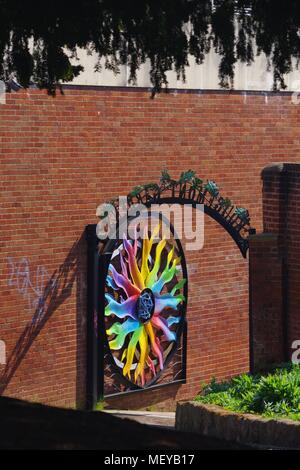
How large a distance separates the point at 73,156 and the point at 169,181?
197 centimetres

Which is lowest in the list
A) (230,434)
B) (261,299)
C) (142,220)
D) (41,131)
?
(230,434)

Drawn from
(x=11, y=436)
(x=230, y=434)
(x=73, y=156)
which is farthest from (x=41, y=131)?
(x=11, y=436)

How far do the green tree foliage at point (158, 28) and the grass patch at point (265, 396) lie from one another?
13.4 ft

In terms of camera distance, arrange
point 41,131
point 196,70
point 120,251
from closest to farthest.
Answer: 1. point 41,131
2. point 120,251
3. point 196,70

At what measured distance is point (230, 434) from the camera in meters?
12.2

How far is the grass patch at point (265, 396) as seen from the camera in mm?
12445

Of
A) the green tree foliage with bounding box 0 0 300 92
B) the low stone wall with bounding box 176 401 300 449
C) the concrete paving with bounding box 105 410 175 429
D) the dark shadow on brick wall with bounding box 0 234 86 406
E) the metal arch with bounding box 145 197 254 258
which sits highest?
the green tree foliage with bounding box 0 0 300 92

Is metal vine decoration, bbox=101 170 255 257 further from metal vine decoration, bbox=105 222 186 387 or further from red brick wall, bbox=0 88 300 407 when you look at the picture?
metal vine decoration, bbox=105 222 186 387

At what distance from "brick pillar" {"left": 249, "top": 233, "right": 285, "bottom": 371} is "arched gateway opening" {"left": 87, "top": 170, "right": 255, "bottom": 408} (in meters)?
1.67

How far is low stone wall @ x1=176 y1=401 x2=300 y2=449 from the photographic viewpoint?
11742 millimetres

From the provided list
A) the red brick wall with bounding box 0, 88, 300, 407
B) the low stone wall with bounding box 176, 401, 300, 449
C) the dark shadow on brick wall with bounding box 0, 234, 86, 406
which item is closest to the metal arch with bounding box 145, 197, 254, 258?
the red brick wall with bounding box 0, 88, 300, 407

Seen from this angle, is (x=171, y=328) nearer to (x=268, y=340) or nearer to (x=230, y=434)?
(x=268, y=340)

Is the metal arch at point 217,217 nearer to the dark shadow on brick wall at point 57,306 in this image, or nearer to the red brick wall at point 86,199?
the red brick wall at point 86,199

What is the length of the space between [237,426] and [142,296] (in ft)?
17.6
